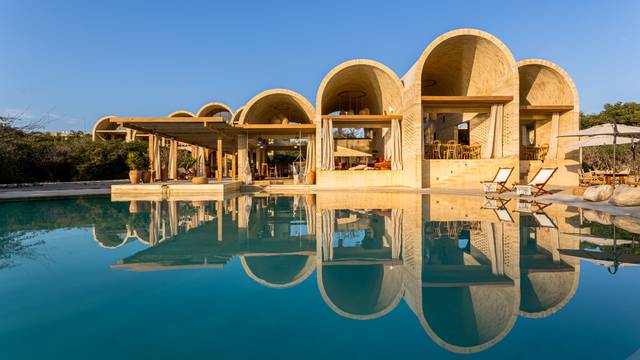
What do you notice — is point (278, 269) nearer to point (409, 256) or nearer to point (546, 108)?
point (409, 256)

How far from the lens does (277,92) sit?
1712 cm

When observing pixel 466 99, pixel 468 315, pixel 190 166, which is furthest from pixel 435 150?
pixel 190 166

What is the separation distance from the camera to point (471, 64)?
15242mm

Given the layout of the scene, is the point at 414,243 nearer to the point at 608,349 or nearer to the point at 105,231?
the point at 608,349

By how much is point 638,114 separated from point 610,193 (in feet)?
80.1

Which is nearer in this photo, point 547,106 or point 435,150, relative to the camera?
point 435,150

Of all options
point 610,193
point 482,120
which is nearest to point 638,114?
point 482,120

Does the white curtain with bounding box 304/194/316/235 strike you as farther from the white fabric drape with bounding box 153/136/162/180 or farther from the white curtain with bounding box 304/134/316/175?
the white fabric drape with bounding box 153/136/162/180

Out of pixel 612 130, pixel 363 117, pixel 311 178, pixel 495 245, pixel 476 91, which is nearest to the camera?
pixel 495 245

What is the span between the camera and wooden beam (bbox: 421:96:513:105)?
43.3 ft

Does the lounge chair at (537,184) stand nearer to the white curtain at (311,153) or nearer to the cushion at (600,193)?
the cushion at (600,193)

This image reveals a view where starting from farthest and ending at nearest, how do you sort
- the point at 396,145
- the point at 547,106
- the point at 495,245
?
the point at 396,145 → the point at 547,106 → the point at 495,245

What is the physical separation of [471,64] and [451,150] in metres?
4.30

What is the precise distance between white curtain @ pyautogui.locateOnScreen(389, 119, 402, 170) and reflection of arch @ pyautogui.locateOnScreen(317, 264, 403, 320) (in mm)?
12174
